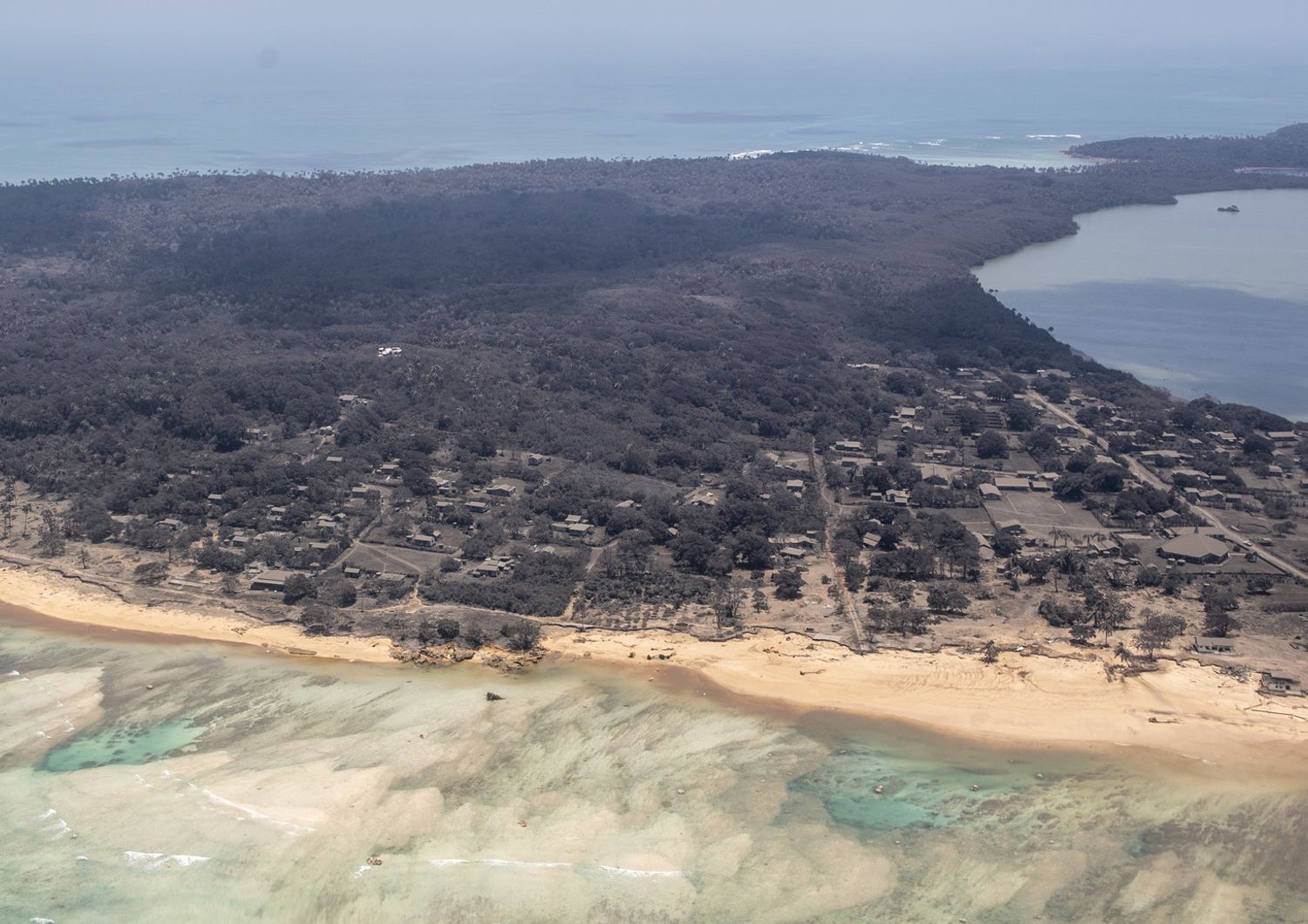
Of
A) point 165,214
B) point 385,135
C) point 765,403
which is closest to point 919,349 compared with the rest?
point 765,403

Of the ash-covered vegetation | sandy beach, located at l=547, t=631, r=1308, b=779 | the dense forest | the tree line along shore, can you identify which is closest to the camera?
sandy beach, located at l=547, t=631, r=1308, b=779

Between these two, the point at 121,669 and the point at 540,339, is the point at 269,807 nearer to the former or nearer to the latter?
the point at 121,669

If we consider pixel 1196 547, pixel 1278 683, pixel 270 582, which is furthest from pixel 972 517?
pixel 270 582

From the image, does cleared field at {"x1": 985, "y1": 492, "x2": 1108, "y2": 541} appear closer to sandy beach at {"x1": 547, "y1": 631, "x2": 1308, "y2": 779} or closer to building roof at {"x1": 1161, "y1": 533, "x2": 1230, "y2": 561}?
building roof at {"x1": 1161, "y1": 533, "x2": 1230, "y2": 561}

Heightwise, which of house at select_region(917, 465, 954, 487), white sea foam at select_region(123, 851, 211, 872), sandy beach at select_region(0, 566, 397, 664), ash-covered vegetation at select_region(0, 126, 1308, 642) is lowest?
white sea foam at select_region(123, 851, 211, 872)

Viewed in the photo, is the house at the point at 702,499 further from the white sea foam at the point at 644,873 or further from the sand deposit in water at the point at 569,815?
the white sea foam at the point at 644,873

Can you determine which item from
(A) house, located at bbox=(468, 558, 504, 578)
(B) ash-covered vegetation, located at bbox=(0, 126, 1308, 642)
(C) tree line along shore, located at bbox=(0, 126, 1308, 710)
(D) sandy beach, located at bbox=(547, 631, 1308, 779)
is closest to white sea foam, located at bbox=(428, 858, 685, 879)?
(D) sandy beach, located at bbox=(547, 631, 1308, 779)

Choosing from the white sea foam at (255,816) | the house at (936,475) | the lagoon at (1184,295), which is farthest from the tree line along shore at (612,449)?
the white sea foam at (255,816)
